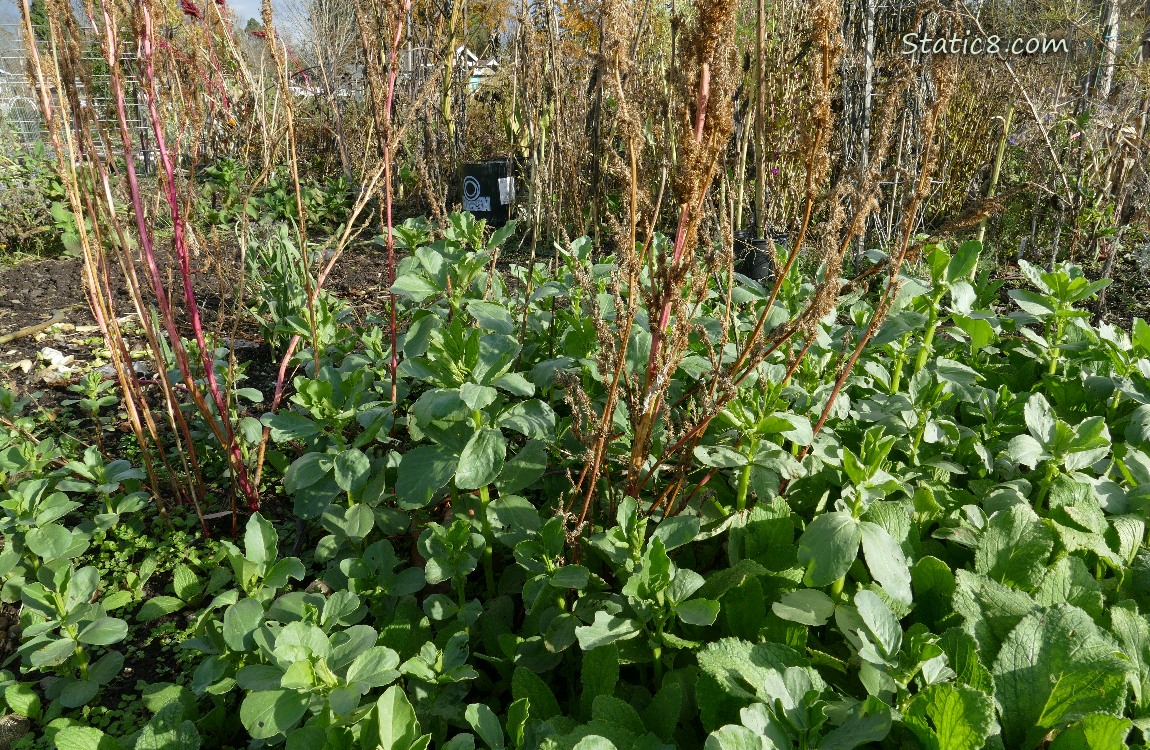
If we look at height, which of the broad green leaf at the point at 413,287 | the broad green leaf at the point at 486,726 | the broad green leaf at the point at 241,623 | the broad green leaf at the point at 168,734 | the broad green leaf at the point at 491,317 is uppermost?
the broad green leaf at the point at 413,287

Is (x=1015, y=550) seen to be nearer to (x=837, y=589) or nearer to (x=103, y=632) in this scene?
(x=837, y=589)

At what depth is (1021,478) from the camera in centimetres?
173

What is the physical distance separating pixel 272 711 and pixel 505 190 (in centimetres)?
502

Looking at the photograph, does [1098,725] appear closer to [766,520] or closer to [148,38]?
[766,520]

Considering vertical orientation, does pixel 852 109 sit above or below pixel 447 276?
above

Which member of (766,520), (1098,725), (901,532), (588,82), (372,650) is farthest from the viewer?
(588,82)

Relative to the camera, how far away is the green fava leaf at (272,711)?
1171 mm

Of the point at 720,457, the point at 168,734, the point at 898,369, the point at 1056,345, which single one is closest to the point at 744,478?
the point at 720,457

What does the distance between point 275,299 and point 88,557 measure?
1.45 meters

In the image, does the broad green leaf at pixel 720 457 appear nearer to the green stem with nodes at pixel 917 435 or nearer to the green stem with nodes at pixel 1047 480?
the green stem with nodes at pixel 917 435

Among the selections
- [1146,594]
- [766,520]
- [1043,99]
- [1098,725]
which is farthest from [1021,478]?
[1043,99]

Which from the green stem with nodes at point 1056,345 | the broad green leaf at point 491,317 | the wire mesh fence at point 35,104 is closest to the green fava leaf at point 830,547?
the broad green leaf at point 491,317

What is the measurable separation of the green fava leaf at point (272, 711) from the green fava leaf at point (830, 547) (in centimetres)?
89

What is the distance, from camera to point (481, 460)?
1.47 metres
